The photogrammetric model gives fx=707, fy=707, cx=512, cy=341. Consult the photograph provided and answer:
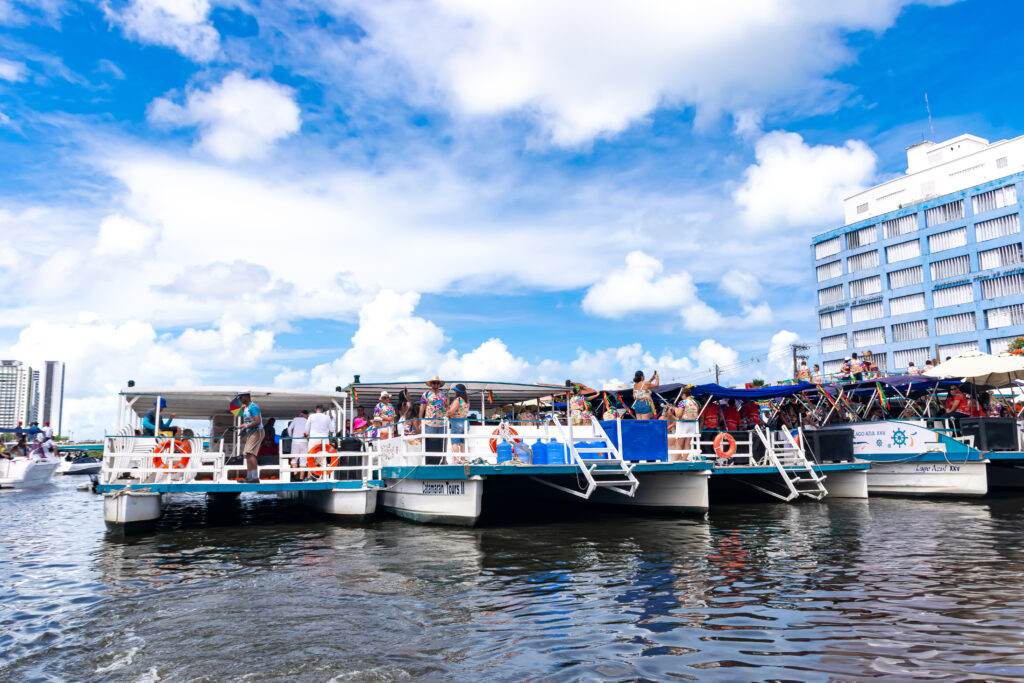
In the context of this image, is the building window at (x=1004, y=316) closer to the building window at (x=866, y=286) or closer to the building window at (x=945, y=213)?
the building window at (x=945, y=213)

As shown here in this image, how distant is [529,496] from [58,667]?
1650 cm

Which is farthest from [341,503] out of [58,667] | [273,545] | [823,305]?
[823,305]

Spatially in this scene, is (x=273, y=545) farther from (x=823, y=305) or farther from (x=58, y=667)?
(x=823, y=305)

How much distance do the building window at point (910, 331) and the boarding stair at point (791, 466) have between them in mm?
53744

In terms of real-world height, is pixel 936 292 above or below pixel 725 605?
above

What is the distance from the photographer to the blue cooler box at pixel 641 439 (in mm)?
15156

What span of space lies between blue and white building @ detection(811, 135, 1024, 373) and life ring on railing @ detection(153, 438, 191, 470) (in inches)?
2531

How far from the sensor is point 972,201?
205 ft

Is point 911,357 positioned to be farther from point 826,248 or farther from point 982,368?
point 982,368

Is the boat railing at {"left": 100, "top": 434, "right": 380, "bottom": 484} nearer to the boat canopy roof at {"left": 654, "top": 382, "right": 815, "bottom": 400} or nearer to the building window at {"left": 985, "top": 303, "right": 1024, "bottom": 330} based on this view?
the boat canopy roof at {"left": 654, "top": 382, "right": 815, "bottom": 400}

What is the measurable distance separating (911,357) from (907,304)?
511 cm

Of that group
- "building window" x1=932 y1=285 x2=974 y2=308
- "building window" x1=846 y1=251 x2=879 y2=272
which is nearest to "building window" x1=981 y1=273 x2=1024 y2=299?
"building window" x1=932 y1=285 x2=974 y2=308

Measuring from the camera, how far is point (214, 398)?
16.5 m

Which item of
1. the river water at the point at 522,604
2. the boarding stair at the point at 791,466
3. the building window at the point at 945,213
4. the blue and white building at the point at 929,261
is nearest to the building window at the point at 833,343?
the blue and white building at the point at 929,261
